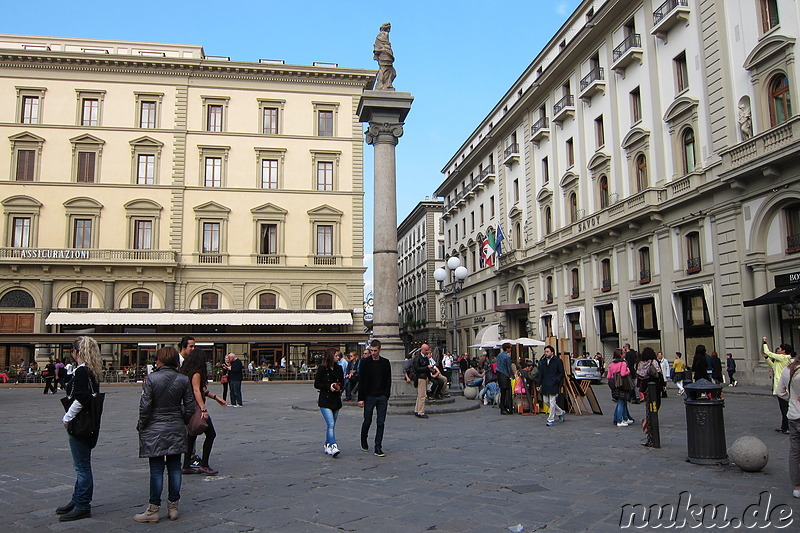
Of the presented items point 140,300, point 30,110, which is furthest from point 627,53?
point 30,110

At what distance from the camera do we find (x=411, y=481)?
7.89 m

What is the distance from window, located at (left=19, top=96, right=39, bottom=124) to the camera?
40.0m

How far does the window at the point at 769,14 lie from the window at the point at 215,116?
31.3 metres

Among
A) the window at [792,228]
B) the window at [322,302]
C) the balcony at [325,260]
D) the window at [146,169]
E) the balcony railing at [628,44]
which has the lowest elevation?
the window at [322,302]

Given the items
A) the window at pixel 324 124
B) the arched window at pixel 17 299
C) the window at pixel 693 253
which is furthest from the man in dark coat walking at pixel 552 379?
the arched window at pixel 17 299

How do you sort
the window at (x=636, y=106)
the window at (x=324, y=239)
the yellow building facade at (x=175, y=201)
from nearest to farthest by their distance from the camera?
1. the window at (x=636, y=106)
2. the yellow building facade at (x=175, y=201)
3. the window at (x=324, y=239)

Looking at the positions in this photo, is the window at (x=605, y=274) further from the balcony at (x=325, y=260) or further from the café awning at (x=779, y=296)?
the balcony at (x=325, y=260)

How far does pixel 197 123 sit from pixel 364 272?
14462mm

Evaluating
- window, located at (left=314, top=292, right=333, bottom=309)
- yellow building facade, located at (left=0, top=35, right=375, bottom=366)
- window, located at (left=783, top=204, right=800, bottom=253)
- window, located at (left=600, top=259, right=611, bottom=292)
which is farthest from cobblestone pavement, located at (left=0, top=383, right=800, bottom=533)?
window, located at (left=314, top=292, right=333, bottom=309)

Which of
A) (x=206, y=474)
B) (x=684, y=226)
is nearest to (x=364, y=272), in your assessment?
(x=684, y=226)

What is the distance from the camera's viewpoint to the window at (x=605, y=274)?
3228 cm

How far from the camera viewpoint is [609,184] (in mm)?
31812

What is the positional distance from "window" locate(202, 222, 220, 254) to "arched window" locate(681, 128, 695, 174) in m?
27.4

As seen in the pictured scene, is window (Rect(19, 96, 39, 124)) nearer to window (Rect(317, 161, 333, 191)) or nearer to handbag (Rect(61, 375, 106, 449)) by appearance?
window (Rect(317, 161, 333, 191))
